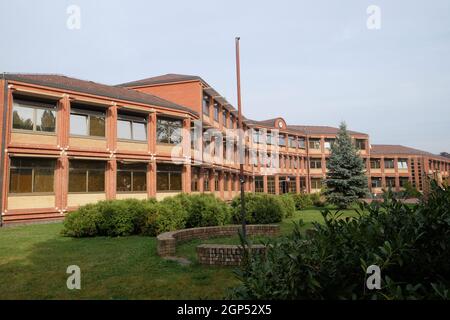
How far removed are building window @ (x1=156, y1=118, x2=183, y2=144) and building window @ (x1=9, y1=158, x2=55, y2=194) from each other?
8.79m

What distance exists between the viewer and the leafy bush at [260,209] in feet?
58.4

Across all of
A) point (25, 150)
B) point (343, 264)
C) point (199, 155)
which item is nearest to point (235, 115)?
point (199, 155)

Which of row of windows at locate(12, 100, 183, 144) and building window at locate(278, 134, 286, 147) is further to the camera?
building window at locate(278, 134, 286, 147)

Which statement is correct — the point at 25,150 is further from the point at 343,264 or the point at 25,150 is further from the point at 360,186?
the point at 360,186

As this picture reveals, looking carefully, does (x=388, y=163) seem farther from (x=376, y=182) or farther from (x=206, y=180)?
(x=206, y=180)

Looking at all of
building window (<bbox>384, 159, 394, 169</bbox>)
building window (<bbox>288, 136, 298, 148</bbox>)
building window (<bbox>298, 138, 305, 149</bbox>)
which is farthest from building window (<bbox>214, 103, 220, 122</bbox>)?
building window (<bbox>384, 159, 394, 169</bbox>)

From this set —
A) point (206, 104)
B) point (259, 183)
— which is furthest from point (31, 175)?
point (259, 183)

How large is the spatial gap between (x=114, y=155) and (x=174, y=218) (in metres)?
12.4

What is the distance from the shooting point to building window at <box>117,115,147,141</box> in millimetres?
25141

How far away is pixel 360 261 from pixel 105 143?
2343 cm

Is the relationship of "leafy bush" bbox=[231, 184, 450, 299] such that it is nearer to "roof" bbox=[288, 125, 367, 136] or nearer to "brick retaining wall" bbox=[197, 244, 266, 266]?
"brick retaining wall" bbox=[197, 244, 266, 266]

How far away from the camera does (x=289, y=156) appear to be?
55.4 m

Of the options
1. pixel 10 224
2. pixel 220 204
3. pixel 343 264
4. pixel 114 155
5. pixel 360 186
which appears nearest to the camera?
pixel 343 264

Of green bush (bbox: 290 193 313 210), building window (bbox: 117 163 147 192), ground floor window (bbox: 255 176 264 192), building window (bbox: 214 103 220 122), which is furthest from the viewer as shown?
ground floor window (bbox: 255 176 264 192)
